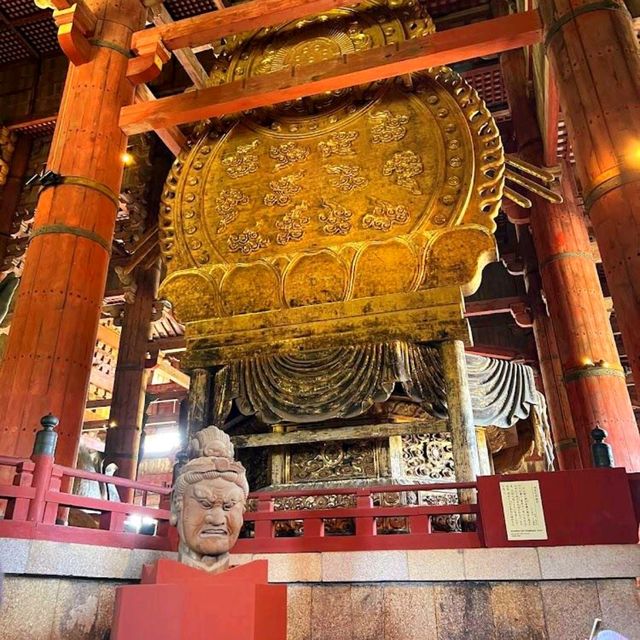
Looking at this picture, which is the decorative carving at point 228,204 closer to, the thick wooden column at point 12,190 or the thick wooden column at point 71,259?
the thick wooden column at point 71,259

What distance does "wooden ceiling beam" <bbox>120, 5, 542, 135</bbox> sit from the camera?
4.96 m

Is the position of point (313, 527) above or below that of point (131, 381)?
below

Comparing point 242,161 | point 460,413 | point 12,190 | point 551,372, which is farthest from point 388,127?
point 12,190

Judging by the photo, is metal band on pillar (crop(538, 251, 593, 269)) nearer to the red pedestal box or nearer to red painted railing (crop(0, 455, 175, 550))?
red painted railing (crop(0, 455, 175, 550))

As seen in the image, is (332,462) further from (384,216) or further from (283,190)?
(283,190)

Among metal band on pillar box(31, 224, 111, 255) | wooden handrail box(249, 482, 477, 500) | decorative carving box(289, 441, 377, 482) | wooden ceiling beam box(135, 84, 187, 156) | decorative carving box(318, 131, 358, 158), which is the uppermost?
wooden ceiling beam box(135, 84, 187, 156)

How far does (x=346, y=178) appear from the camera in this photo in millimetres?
5262

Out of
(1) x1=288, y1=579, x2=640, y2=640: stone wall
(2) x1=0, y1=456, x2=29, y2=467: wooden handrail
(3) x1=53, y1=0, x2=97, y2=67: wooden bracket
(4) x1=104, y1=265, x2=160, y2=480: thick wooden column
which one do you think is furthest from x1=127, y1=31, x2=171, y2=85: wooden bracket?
(1) x1=288, y1=579, x2=640, y2=640: stone wall

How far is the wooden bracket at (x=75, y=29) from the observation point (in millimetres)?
5332

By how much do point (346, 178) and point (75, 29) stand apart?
2899 millimetres

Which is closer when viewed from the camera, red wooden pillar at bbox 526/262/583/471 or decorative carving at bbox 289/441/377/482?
decorative carving at bbox 289/441/377/482

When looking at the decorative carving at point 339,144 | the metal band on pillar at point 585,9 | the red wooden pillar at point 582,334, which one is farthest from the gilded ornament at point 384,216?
the red wooden pillar at point 582,334

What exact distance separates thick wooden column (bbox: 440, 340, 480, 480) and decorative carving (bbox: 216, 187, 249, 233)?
2311mm

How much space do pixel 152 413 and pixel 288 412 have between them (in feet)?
44.7
